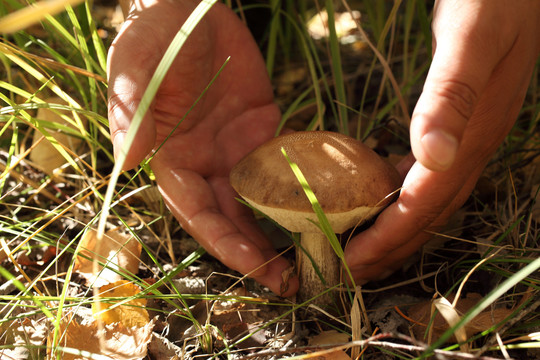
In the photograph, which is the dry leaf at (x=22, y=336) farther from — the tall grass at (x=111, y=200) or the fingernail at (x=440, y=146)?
the fingernail at (x=440, y=146)

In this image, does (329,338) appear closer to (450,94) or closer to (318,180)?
(318,180)

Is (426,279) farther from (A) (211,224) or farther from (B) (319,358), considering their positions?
(A) (211,224)

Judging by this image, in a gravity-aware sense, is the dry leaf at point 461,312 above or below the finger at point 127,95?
below

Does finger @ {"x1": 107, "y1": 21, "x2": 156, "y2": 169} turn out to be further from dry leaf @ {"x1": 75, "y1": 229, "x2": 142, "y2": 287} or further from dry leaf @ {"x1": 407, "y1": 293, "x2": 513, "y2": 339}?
dry leaf @ {"x1": 407, "y1": 293, "x2": 513, "y2": 339}

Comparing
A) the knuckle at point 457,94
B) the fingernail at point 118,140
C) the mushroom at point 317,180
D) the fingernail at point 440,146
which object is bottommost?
the mushroom at point 317,180

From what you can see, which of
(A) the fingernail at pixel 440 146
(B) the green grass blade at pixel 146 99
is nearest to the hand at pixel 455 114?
(A) the fingernail at pixel 440 146

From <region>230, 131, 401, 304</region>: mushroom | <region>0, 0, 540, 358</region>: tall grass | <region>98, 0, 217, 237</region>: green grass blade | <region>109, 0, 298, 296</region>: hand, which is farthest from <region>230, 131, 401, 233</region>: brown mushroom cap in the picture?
<region>98, 0, 217, 237</region>: green grass blade

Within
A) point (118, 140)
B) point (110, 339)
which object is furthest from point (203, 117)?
point (110, 339)
